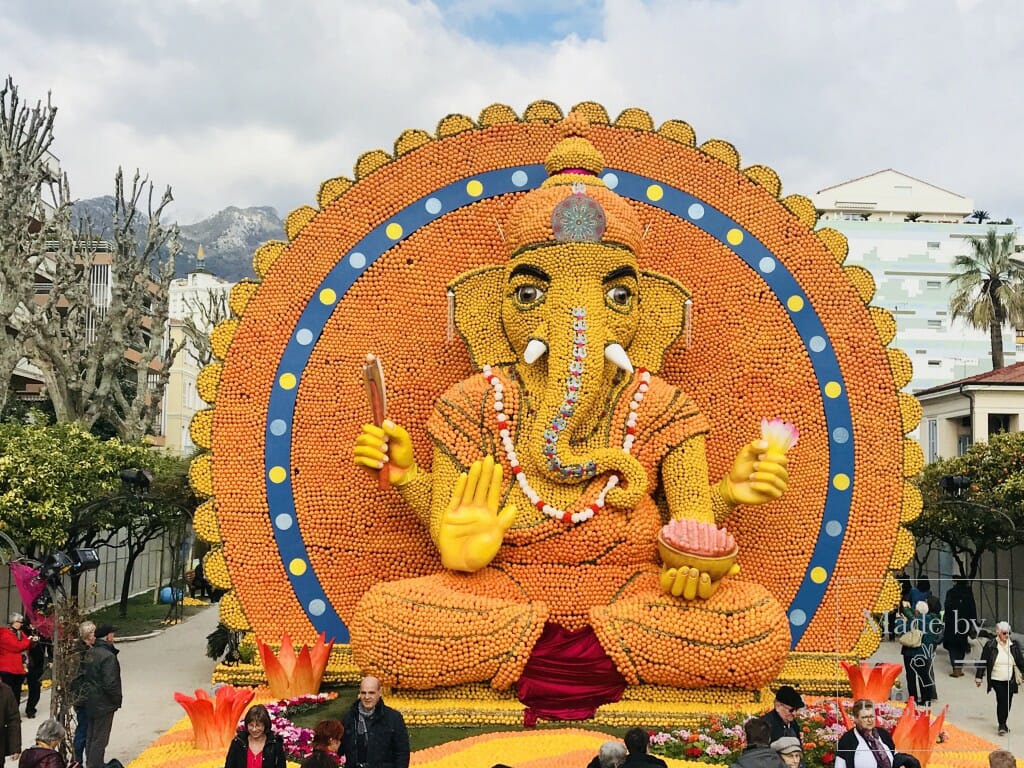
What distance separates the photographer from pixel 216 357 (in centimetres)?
1106

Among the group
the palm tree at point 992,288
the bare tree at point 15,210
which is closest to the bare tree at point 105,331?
the bare tree at point 15,210

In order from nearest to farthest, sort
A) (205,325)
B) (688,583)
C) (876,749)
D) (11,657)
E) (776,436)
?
(876,749) → (688,583) → (776,436) → (11,657) → (205,325)

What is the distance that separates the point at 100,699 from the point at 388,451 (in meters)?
3.09

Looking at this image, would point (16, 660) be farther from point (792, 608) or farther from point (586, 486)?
point (792, 608)

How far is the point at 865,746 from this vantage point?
5.67 m

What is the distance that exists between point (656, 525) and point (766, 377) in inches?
88.3

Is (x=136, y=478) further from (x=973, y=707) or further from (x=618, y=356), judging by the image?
(x=973, y=707)

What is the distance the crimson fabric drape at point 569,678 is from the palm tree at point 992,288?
891 inches

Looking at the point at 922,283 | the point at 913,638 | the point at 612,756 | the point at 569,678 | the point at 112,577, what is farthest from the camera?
the point at 922,283

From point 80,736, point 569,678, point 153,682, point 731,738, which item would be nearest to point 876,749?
point 731,738

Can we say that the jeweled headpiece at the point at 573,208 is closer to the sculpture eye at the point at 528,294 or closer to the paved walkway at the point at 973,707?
the sculpture eye at the point at 528,294

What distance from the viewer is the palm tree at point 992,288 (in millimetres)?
28094

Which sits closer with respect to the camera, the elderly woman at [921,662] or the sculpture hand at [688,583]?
the sculpture hand at [688,583]

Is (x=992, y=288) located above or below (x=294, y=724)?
above
